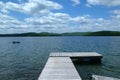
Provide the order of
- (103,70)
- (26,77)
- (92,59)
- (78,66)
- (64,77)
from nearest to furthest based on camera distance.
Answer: (64,77) < (26,77) < (103,70) < (78,66) < (92,59)

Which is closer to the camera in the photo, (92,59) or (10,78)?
(10,78)

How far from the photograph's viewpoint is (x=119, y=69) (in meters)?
21.6

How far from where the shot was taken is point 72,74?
43.1 ft

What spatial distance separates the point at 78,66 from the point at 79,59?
5.89 feet

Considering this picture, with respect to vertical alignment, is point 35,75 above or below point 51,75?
below

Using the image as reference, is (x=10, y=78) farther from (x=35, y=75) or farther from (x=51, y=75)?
(x=51, y=75)

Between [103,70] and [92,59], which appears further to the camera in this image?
[92,59]

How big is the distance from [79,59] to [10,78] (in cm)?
978

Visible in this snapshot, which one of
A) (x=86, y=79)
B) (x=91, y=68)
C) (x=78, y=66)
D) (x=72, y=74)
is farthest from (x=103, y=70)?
(x=72, y=74)

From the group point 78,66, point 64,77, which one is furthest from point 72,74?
point 78,66

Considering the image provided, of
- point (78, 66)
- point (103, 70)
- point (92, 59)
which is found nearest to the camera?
point (103, 70)

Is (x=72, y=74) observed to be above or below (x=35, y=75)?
above

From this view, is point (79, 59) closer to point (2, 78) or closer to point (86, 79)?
point (86, 79)

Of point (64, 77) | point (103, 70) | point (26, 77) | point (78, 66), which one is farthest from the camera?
point (78, 66)
